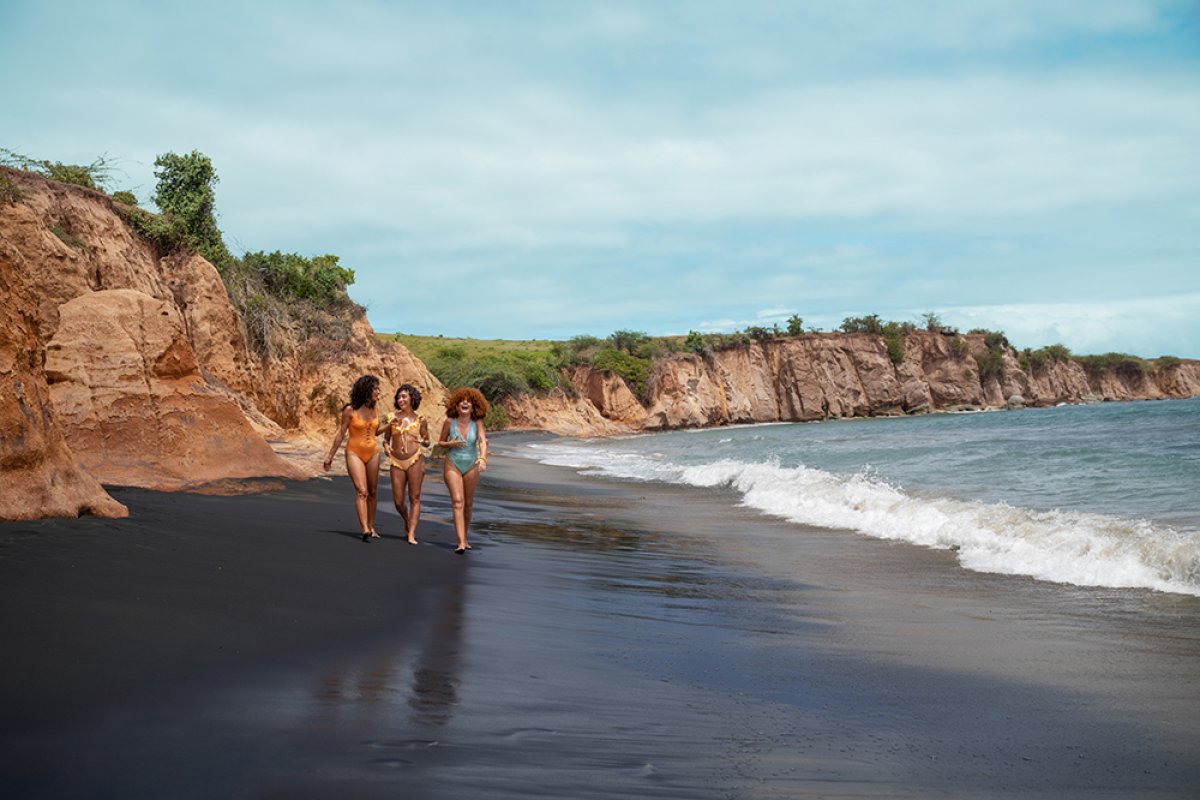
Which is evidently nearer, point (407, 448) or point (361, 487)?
point (361, 487)

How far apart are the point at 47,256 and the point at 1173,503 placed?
1762 centimetres

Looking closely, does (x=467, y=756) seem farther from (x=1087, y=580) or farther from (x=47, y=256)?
(x=47, y=256)

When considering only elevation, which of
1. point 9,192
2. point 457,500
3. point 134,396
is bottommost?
point 457,500

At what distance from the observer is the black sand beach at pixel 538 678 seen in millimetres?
3287

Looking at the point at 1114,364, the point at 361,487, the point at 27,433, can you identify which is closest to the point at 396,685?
the point at 27,433

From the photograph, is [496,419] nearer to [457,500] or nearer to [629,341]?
[629,341]

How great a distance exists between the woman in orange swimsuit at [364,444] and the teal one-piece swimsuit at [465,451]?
81cm

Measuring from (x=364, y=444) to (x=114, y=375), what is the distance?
140 inches

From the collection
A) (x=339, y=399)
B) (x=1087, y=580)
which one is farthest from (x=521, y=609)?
(x=339, y=399)

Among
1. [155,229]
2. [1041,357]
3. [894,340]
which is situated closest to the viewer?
[155,229]

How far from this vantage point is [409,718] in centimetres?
380

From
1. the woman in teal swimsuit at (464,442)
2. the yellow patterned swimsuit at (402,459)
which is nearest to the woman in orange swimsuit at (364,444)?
the yellow patterned swimsuit at (402,459)

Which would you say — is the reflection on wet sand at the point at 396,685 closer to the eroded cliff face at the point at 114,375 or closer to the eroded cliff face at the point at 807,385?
the eroded cliff face at the point at 114,375

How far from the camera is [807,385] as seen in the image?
85.8 meters
